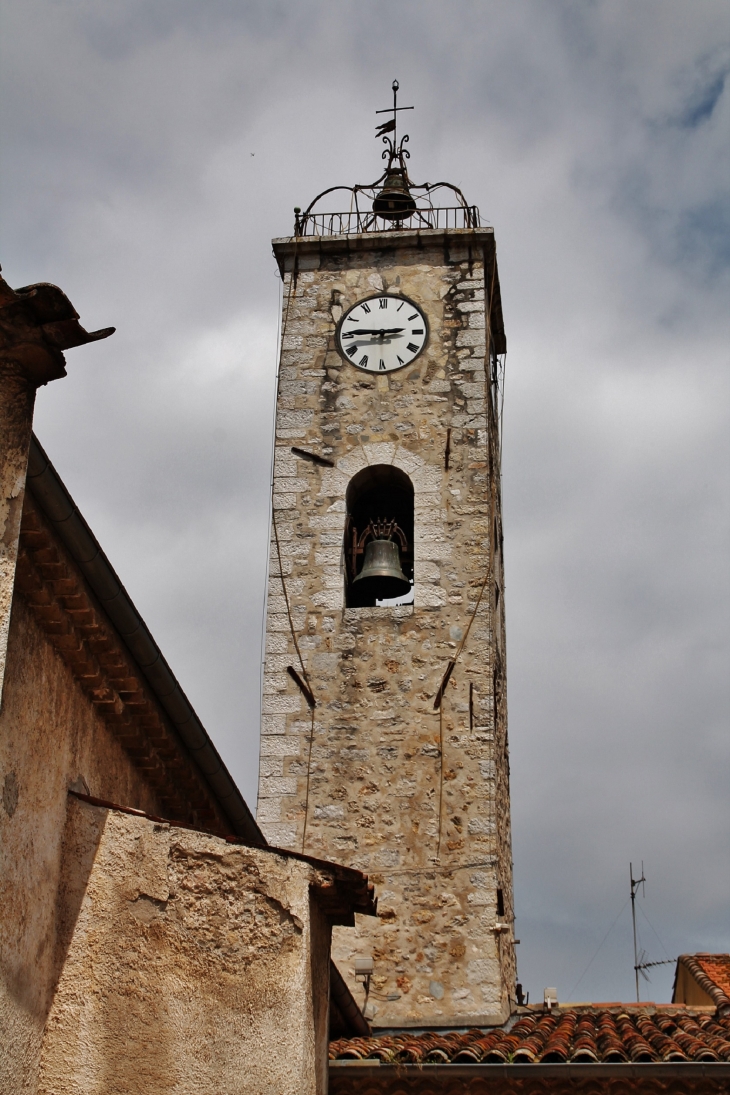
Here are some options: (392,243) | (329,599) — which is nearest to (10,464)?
(329,599)

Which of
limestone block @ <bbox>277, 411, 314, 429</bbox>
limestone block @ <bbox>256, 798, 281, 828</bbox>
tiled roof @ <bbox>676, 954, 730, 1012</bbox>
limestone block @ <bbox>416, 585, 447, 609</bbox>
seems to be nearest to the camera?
tiled roof @ <bbox>676, 954, 730, 1012</bbox>

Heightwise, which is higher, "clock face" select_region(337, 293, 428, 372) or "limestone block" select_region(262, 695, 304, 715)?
"clock face" select_region(337, 293, 428, 372)

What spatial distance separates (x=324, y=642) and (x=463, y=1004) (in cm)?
332

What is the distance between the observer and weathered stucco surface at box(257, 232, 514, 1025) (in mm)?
11422

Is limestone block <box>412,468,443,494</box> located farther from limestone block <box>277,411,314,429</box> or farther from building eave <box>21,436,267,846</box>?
building eave <box>21,436,267,846</box>

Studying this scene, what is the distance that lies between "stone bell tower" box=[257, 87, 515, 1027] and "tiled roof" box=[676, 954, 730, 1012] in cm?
171

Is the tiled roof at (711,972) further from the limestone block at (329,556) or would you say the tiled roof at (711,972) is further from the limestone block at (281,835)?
the limestone block at (329,556)

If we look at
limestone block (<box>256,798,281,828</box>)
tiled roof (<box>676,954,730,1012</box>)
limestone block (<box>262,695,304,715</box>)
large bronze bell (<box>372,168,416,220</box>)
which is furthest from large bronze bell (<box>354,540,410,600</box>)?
tiled roof (<box>676,954,730,1012</box>)

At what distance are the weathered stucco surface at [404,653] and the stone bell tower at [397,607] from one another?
0.02 m

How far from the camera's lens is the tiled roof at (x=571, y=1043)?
27.9 ft

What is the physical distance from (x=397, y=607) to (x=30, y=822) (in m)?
6.48

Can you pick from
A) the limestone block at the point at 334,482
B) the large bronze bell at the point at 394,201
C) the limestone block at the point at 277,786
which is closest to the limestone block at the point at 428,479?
the limestone block at the point at 334,482

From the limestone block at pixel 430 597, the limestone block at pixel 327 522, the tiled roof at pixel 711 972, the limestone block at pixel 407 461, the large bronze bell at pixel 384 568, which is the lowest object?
the tiled roof at pixel 711 972

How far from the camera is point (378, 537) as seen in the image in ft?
43.1
